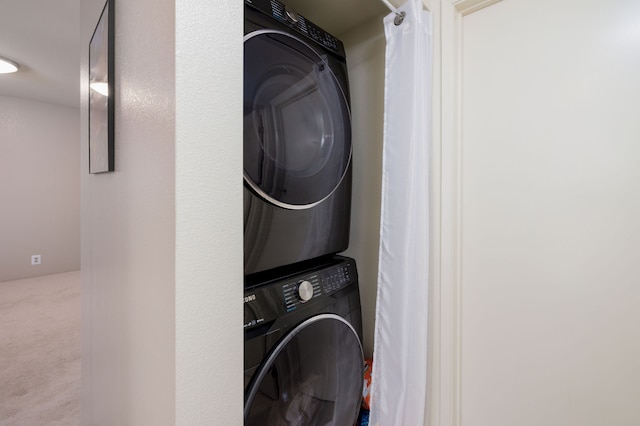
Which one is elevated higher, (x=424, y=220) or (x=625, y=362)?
(x=424, y=220)

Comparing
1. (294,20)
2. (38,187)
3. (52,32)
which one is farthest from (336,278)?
(38,187)

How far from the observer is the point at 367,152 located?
4.32 ft

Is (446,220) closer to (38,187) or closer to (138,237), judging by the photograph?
(138,237)

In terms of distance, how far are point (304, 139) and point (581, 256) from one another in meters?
0.91

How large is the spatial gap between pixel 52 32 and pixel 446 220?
118 inches

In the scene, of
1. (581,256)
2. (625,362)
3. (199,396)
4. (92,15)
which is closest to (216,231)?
(199,396)

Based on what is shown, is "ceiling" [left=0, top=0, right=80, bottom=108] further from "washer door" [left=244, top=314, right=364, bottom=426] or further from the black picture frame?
"washer door" [left=244, top=314, right=364, bottom=426]

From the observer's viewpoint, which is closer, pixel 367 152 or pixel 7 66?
pixel 367 152

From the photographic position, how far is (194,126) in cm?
50

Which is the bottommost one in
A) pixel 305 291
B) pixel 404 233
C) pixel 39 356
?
pixel 39 356

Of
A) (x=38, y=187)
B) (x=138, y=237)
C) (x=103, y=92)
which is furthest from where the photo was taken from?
(x=38, y=187)

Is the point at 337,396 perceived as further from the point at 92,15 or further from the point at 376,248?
the point at 92,15

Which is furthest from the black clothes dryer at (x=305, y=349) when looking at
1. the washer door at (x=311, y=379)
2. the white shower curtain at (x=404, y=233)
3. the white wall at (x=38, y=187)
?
the white wall at (x=38, y=187)

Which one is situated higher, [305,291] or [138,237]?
[138,237]
